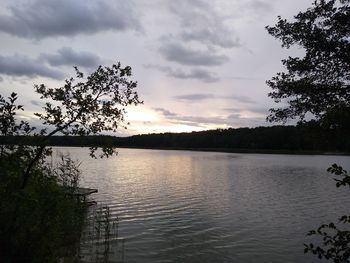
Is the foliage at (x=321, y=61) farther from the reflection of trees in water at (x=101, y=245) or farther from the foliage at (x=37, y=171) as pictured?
the reflection of trees in water at (x=101, y=245)

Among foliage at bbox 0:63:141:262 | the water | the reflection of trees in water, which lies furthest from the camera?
the water

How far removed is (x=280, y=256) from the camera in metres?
16.2

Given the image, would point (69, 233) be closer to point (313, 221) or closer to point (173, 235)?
point (173, 235)

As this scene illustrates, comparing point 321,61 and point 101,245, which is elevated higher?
point 321,61

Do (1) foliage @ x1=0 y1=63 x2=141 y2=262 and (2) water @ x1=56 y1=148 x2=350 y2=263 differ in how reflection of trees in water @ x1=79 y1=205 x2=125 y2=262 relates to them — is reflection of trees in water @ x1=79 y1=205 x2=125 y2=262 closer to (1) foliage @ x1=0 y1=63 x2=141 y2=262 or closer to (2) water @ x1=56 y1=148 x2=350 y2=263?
(2) water @ x1=56 y1=148 x2=350 y2=263

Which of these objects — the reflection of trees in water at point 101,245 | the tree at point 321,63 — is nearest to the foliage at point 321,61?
the tree at point 321,63

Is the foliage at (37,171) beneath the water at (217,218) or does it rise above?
above

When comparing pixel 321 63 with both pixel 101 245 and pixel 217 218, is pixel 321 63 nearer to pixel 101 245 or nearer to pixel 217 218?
pixel 101 245

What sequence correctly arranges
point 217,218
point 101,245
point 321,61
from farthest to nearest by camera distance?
point 217,218 < point 101,245 < point 321,61

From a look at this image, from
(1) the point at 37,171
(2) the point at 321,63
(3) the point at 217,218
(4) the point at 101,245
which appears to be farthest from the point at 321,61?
(3) the point at 217,218

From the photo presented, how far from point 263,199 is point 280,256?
1616 centimetres

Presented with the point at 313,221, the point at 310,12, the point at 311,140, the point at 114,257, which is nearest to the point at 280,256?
the point at 114,257

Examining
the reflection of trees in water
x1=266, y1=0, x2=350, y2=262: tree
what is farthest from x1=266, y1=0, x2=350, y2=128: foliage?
the reflection of trees in water

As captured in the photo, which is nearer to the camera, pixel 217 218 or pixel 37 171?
pixel 37 171
